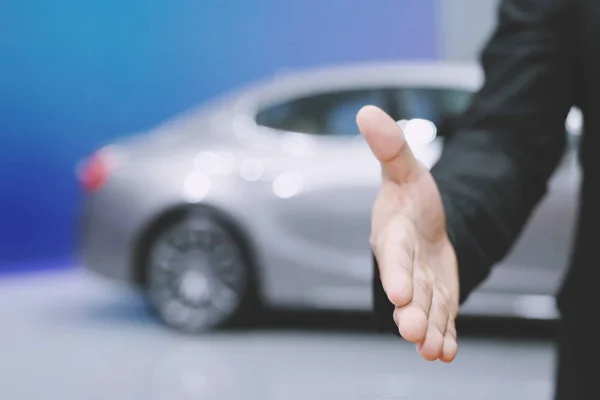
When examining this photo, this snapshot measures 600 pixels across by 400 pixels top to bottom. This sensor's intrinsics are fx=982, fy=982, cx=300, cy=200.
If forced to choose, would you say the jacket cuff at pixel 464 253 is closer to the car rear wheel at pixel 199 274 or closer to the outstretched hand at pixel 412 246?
the outstretched hand at pixel 412 246

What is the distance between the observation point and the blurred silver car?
4.26m

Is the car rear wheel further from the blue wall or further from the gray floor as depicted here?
the blue wall

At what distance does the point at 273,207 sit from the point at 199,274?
0.44 meters

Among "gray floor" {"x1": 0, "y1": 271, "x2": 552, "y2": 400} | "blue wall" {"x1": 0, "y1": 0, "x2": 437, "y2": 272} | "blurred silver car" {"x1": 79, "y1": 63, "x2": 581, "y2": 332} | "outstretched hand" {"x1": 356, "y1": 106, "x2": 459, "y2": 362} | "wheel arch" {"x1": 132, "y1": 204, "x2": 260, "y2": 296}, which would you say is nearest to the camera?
"outstretched hand" {"x1": 356, "y1": 106, "x2": 459, "y2": 362}

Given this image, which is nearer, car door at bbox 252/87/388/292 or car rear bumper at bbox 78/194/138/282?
car door at bbox 252/87/388/292

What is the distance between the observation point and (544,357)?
4.04 metres

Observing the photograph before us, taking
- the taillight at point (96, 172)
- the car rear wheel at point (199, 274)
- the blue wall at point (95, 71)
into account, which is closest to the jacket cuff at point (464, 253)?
the car rear wheel at point (199, 274)

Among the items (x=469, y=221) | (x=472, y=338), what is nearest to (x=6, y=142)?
(x=472, y=338)

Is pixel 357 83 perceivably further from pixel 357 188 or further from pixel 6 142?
pixel 6 142

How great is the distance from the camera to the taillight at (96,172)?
4.54 metres

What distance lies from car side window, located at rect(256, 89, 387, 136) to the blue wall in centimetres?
256

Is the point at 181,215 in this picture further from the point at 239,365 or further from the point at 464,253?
the point at 464,253

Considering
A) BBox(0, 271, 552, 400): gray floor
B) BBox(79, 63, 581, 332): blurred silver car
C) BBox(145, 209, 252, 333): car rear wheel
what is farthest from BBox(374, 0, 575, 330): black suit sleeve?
BBox(145, 209, 252, 333): car rear wheel

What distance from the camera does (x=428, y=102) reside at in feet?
14.5
